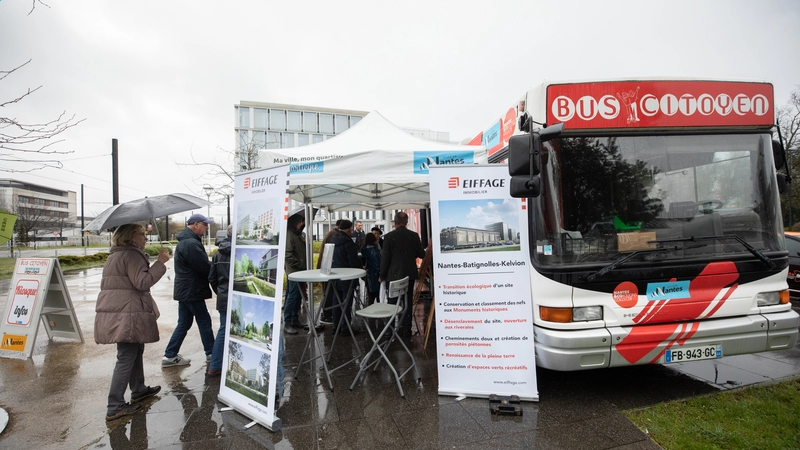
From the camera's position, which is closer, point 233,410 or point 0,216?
point 233,410

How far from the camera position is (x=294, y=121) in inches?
1795

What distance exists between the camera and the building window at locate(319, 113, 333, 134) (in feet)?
155

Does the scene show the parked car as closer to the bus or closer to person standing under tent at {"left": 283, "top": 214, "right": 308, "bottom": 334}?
the bus

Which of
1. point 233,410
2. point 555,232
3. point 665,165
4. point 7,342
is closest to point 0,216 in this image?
point 7,342

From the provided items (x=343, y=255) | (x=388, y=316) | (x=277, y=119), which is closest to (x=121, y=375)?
(x=388, y=316)

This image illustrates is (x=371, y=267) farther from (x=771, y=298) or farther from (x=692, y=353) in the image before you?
(x=771, y=298)

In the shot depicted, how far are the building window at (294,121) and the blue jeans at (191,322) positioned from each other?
144 feet

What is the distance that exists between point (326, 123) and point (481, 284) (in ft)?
154

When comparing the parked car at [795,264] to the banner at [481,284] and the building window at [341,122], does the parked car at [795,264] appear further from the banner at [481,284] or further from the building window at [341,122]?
the building window at [341,122]

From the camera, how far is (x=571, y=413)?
10.8 feet

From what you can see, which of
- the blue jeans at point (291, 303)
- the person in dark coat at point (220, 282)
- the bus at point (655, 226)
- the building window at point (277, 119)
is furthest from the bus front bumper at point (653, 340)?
the building window at point (277, 119)

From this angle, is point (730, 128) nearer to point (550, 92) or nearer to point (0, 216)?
point (550, 92)

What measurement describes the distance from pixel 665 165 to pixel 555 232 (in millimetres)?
1157

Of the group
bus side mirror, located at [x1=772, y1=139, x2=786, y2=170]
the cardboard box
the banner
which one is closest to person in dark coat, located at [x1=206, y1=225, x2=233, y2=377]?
the banner
